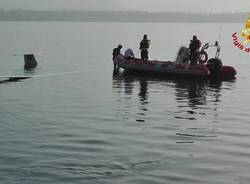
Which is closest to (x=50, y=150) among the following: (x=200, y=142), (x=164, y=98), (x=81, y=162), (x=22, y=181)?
(x=81, y=162)

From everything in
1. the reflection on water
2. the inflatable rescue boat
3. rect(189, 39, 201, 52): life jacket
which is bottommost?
the reflection on water

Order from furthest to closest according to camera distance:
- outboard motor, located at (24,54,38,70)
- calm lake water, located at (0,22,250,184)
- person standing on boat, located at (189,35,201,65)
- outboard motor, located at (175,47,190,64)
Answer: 1. outboard motor, located at (24,54,38,70)
2. outboard motor, located at (175,47,190,64)
3. person standing on boat, located at (189,35,201,65)
4. calm lake water, located at (0,22,250,184)

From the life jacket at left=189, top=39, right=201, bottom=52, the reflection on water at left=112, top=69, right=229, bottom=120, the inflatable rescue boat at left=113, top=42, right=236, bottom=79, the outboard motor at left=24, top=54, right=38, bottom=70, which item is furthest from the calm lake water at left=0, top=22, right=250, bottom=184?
the outboard motor at left=24, top=54, right=38, bottom=70

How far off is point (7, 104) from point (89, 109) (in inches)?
147

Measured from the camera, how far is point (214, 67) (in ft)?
109

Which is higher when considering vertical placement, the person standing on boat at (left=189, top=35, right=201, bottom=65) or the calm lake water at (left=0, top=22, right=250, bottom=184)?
the person standing on boat at (left=189, top=35, right=201, bottom=65)

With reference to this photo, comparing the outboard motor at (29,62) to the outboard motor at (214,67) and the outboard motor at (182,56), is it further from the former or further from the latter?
the outboard motor at (214,67)

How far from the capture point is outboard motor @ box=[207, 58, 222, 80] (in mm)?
33125

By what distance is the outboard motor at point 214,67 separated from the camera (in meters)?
33.1

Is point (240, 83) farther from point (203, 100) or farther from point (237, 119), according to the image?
point (237, 119)

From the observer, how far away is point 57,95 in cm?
2562

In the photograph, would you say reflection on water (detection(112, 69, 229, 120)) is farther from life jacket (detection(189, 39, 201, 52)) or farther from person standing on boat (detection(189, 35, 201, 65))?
life jacket (detection(189, 39, 201, 52))

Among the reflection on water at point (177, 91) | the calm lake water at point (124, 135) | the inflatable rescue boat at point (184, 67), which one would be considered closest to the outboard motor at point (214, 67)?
the inflatable rescue boat at point (184, 67)

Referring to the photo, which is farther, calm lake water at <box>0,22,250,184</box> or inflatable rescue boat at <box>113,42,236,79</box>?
inflatable rescue boat at <box>113,42,236,79</box>
